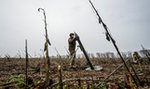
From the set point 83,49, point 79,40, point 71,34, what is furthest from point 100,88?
point 71,34

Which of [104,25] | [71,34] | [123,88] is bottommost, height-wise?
[123,88]

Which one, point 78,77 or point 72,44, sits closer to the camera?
point 78,77

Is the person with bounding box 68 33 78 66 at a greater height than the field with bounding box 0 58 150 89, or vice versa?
the person with bounding box 68 33 78 66

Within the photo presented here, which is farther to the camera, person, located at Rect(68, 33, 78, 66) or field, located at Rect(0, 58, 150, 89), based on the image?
person, located at Rect(68, 33, 78, 66)

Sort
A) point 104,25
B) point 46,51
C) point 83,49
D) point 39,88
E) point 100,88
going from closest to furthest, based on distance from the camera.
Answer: point 46,51
point 104,25
point 39,88
point 100,88
point 83,49

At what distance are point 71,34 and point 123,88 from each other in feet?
24.0

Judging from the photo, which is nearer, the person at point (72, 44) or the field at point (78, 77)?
the field at point (78, 77)

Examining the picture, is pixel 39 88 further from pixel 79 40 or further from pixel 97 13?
pixel 79 40

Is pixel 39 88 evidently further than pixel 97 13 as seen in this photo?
Yes

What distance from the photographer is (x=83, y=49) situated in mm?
11492

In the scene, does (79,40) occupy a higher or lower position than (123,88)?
higher

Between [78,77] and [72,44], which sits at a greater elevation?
[72,44]

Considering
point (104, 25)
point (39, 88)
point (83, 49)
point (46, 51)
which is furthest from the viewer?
point (83, 49)

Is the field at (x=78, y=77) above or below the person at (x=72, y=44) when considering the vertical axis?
below
